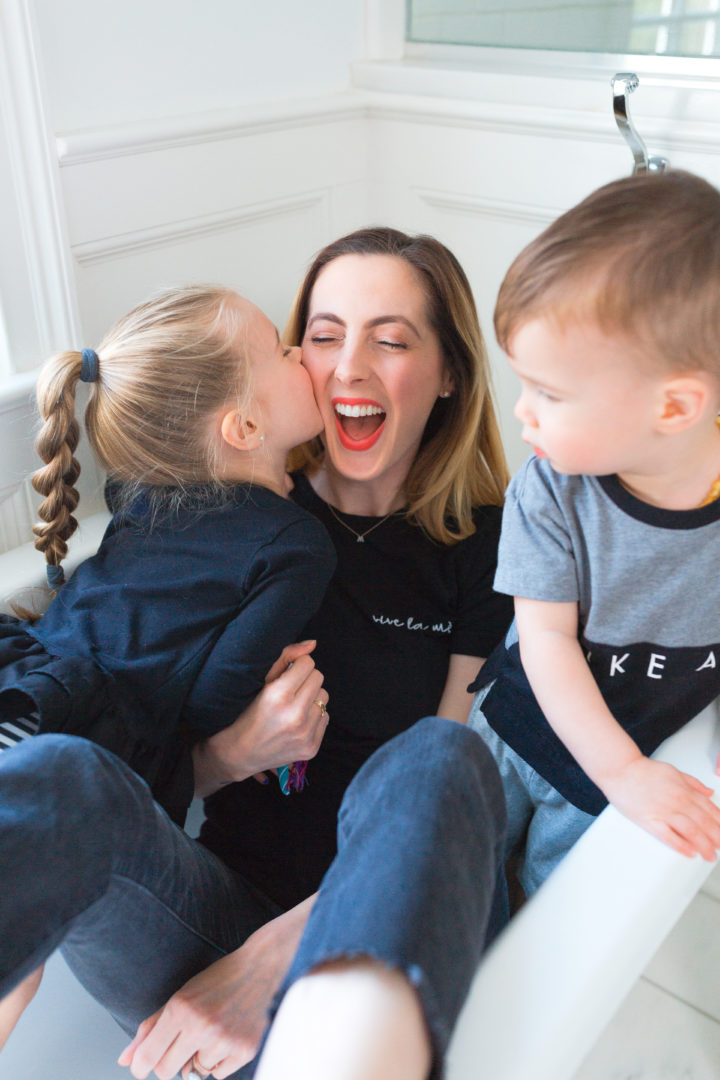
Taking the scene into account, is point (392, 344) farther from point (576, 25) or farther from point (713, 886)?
point (713, 886)

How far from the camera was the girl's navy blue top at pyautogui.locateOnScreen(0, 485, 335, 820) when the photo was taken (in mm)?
1099

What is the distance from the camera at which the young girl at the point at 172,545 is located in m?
1.11

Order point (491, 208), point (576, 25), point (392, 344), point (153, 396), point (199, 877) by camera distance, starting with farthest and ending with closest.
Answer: point (491, 208) → point (576, 25) → point (392, 344) → point (153, 396) → point (199, 877)

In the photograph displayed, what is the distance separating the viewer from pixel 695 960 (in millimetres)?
1335

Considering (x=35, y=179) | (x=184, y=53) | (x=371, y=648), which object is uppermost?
(x=184, y=53)

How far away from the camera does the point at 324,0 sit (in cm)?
172

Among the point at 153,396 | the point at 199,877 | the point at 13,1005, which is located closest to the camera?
the point at 13,1005

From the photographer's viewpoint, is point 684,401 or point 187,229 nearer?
point 684,401

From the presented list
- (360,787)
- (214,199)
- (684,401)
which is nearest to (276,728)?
(360,787)

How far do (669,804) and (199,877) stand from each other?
52 centimetres

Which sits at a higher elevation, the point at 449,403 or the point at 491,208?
the point at 491,208

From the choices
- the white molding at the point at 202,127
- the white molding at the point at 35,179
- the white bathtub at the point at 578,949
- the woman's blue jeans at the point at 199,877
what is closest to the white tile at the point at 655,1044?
the woman's blue jeans at the point at 199,877

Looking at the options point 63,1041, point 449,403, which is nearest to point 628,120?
point 449,403

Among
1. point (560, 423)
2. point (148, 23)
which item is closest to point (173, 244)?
point (148, 23)
